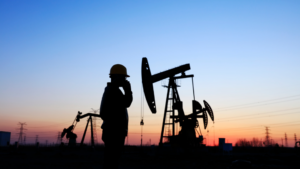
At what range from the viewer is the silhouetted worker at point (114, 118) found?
340cm

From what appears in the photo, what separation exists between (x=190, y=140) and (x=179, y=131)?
1.26m

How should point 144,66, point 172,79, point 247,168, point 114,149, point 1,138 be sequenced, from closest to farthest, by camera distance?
point 114,149 < point 247,168 < point 144,66 < point 172,79 < point 1,138

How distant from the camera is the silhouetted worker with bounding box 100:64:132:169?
134 inches

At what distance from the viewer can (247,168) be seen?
9914mm

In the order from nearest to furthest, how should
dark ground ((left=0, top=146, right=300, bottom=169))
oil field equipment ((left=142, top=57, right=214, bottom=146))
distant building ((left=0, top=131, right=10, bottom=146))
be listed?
dark ground ((left=0, top=146, right=300, bottom=169))
oil field equipment ((left=142, top=57, right=214, bottom=146))
distant building ((left=0, top=131, right=10, bottom=146))

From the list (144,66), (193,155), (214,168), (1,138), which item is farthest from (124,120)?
(1,138)

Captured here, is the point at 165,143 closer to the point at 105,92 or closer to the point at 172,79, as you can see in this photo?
the point at 172,79

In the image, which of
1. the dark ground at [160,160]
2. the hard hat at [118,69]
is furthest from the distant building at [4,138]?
the hard hat at [118,69]

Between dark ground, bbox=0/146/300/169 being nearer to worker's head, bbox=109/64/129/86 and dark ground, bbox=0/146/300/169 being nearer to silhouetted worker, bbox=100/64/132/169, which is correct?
silhouetted worker, bbox=100/64/132/169

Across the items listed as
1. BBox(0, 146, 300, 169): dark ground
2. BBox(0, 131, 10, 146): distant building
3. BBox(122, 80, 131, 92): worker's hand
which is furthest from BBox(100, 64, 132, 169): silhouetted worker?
BBox(0, 131, 10, 146): distant building

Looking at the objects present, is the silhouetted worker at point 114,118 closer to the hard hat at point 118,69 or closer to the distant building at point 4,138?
the hard hat at point 118,69

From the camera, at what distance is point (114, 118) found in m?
3.50

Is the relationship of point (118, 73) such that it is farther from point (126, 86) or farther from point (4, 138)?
point (4, 138)

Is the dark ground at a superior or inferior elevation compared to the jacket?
inferior
